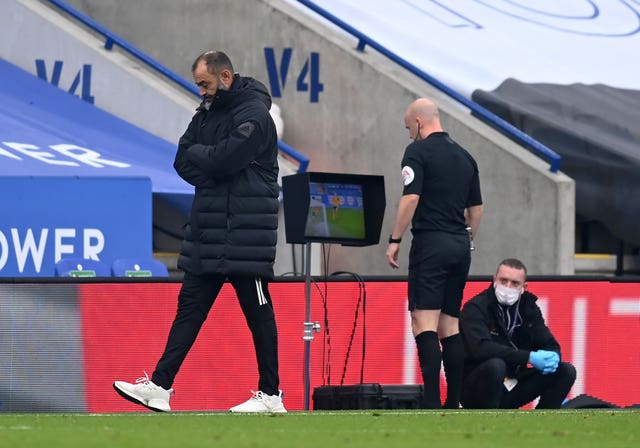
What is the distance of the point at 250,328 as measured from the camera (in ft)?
29.3

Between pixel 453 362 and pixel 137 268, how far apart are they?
343 centimetres

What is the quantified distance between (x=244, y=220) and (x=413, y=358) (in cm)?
246

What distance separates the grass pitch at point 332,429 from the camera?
22.8ft

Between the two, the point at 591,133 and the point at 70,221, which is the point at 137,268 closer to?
Result: the point at 70,221

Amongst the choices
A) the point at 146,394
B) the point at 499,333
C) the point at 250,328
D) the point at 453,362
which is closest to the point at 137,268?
the point at 499,333

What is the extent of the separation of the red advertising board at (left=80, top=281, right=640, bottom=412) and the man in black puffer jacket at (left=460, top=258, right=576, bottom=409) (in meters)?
0.52

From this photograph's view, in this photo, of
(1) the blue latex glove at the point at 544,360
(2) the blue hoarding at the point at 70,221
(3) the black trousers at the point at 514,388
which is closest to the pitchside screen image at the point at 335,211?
(3) the black trousers at the point at 514,388

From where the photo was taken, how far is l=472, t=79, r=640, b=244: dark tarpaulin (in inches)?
599

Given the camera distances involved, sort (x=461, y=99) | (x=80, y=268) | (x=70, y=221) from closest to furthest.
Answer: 1. (x=80, y=268)
2. (x=70, y=221)
3. (x=461, y=99)

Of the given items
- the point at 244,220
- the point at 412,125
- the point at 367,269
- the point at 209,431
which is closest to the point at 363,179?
the point at 412,125

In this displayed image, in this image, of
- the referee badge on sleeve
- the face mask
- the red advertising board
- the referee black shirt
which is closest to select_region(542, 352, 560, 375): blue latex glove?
the face mask

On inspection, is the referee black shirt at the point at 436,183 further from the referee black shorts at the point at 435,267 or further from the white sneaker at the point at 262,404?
the white sneaker at the point at 262,404

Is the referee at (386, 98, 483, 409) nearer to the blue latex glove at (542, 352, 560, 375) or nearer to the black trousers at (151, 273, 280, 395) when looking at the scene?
the blue latex glove at (542, 352, 560, 375)

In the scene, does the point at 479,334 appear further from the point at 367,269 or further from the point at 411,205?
the point at 367,269
